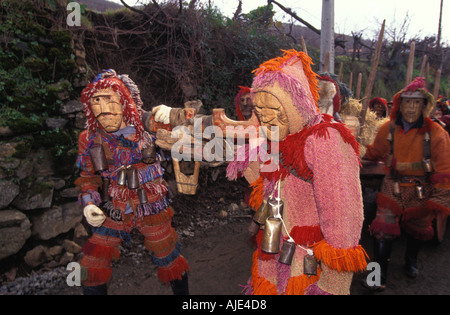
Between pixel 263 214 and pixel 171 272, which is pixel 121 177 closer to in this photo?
pixel 171 272

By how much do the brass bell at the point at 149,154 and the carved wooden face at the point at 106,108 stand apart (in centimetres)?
29

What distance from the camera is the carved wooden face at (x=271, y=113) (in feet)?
4.31

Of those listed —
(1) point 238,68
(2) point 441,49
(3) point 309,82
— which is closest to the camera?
(3) point 309,82

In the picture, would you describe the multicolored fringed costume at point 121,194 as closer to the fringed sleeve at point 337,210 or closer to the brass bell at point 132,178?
the brass bell at point 132,178

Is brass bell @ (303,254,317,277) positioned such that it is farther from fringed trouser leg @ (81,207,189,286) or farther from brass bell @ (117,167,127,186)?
brass bell @ (117,167,127,186)

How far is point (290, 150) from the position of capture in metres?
1.35

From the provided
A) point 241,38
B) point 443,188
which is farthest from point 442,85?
point 443,188

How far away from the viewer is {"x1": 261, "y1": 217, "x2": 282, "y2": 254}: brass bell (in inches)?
52.2

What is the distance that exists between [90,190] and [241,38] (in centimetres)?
443

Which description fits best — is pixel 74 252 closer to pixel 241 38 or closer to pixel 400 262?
pixel 400 262

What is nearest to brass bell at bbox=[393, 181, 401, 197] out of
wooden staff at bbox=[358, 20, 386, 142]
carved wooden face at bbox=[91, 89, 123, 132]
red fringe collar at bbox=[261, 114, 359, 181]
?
wooden staff at bbox=[358, 20, 386, 142]

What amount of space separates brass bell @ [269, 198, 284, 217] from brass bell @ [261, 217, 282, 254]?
6 centimetres

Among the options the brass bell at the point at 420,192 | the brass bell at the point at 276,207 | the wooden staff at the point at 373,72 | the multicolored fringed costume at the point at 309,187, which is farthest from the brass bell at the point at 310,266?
the wooden staff at the point at 373,72

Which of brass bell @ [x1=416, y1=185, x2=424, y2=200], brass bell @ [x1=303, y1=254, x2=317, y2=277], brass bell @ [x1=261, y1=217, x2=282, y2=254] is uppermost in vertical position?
brass bell @ [x1=261, y1=217, x2=282, y2=254]
